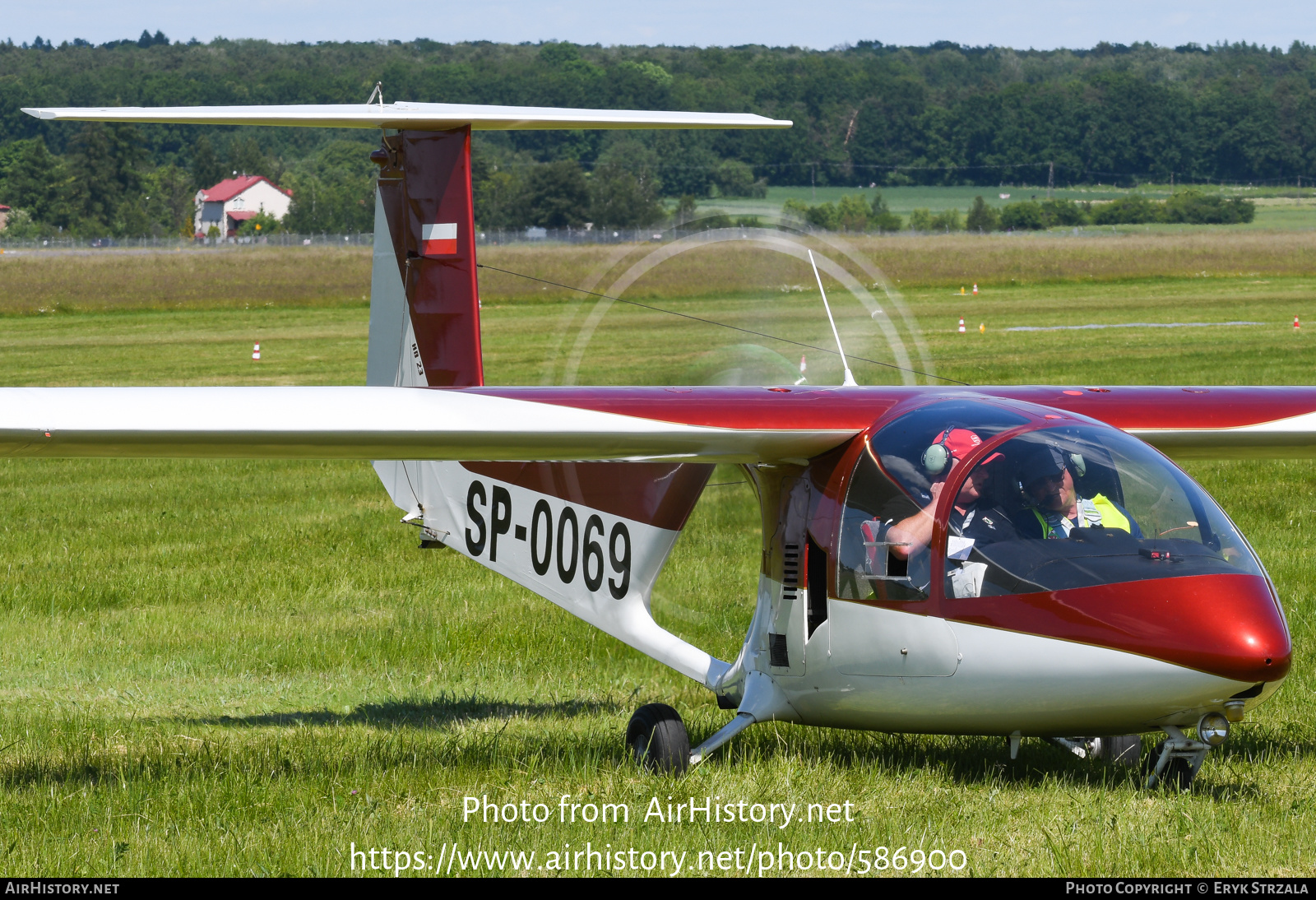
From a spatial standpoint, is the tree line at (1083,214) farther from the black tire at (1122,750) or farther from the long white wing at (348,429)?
the long white wing at (348,429)

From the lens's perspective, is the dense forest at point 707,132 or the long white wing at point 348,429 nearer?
the long white wing at point 348,429

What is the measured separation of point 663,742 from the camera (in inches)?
262

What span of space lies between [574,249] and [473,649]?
172 ft

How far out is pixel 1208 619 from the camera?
501 cm

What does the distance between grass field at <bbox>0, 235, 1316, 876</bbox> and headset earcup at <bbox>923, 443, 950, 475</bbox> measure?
4.62 feet

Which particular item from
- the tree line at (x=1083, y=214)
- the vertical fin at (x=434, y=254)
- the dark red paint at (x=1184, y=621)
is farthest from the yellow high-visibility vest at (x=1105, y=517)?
the tree line at (x=1083, y=214)

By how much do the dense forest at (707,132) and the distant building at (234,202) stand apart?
190 cm

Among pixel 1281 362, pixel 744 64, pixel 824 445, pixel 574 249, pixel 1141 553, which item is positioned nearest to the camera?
pixel 1141 553

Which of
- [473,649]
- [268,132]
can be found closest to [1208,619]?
[473,649]

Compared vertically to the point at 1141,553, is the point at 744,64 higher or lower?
higher

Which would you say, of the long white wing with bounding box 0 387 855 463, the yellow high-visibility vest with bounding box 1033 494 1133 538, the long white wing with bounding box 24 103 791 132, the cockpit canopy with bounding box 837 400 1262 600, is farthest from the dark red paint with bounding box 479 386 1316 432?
the long white wing with bounding box 24 103 791 132

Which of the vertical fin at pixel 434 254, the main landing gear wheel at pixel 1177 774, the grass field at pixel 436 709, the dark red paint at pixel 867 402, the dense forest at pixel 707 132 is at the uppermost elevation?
the dense forest at pixel 707 132

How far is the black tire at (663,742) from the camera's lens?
261 inches
